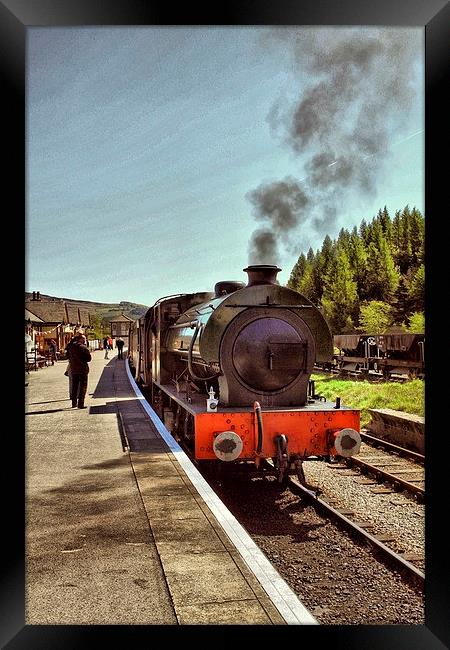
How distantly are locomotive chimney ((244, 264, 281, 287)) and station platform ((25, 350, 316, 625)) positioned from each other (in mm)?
2258

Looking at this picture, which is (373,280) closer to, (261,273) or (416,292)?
(416,292)

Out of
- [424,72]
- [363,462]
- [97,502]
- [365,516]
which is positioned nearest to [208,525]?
[97,502]

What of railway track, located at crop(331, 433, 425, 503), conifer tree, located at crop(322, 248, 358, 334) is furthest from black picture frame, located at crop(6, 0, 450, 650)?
conifer tree, located at crop(322, 248, 358, 334)

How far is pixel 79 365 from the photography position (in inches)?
434

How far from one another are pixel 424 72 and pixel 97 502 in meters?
4.10

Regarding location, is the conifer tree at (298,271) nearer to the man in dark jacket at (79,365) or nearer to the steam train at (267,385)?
the man in dark jacket at (79,365)

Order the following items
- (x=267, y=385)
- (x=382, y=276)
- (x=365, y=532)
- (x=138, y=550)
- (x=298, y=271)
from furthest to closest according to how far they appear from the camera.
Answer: (x=298, y=271)
(x=382, y=276)
(x=267, y=385)
(x=365, y=532)
(x=138, y=550)

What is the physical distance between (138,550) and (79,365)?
765 centimetres

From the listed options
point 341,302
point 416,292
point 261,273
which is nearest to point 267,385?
point 261,273

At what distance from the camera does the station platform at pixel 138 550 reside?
9.86 feet

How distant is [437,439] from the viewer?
302 centimetres

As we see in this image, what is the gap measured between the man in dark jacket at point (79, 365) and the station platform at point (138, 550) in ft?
13.8

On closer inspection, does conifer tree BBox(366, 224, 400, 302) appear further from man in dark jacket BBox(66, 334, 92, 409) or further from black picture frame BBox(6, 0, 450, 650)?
black picture frame BBox(6, 0, 450, 650)

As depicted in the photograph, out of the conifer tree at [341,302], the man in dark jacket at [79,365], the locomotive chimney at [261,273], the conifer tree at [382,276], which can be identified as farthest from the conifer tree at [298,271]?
the locomotive chimney at [261,273]
